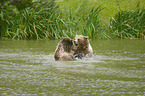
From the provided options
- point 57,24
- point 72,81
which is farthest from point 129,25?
point 72,81

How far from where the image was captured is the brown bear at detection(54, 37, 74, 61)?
5.96 metres

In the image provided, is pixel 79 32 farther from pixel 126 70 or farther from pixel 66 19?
pixel 126 70

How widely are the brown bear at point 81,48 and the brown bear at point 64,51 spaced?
0.54m

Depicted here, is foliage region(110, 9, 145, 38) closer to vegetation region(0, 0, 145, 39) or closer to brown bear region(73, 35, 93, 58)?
vegetation region(0, 0, 145, 39)

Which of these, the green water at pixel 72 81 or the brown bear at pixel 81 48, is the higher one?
the brown bear at pixel 81 48

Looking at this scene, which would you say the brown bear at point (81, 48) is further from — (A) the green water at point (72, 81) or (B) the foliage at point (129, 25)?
(B) the foliage at point (129, 25)

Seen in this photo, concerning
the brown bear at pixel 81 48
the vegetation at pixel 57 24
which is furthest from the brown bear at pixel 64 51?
the vegetation at pixel 57 24

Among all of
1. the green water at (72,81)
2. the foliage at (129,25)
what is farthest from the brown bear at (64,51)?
the foliage at (129,25)

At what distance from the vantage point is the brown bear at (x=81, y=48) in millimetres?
6652

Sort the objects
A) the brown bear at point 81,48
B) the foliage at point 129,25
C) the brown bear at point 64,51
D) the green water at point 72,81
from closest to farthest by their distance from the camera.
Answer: the green water at point 72,81 → the brown bear at point 64,51 → the brown bear at point 81,48 → the foliage at point 129,25

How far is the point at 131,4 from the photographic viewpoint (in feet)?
63.6

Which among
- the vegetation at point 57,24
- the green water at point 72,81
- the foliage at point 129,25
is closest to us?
the green water at point 72,81

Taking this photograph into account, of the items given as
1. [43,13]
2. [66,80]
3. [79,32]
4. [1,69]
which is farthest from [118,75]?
[43,13]

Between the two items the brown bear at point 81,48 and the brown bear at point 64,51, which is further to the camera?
the brown bear at point 81,48
